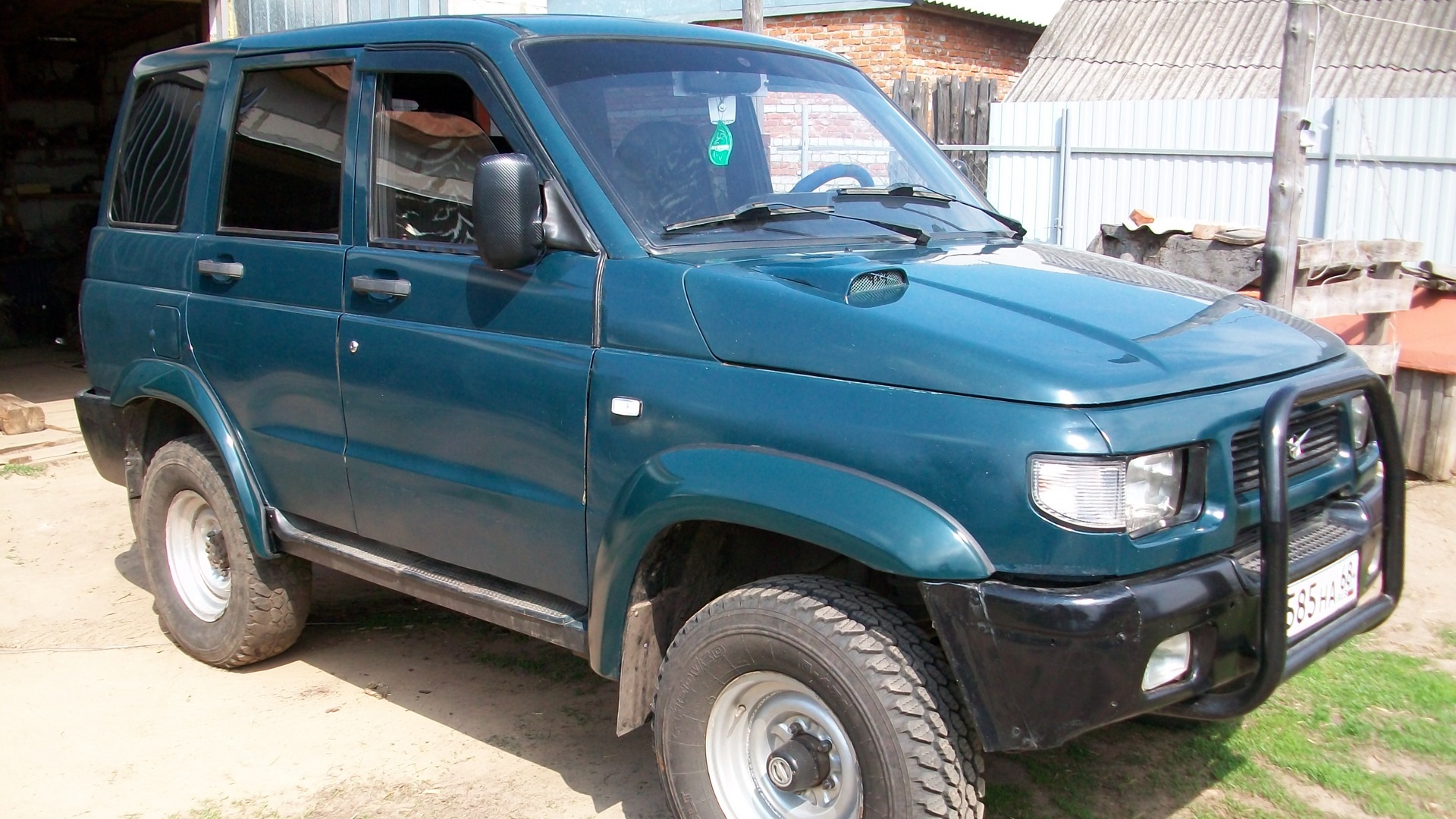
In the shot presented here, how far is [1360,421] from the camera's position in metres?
3.24

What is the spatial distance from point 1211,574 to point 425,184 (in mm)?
2464

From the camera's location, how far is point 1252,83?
16.8m

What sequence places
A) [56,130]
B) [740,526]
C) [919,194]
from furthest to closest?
[56,130]
[919,194]
[740,526]

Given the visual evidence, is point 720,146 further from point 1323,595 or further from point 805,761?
point 1323,595

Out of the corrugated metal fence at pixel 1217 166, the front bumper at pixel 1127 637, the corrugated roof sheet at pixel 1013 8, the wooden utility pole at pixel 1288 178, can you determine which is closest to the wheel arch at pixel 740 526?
the front bumper at pixel 1127 637

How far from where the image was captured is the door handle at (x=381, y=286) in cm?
363

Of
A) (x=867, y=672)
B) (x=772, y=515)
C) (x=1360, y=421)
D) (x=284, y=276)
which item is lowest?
(x=867, y=672)

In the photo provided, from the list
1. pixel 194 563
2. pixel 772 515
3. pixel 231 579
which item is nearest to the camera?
pixel 772 515

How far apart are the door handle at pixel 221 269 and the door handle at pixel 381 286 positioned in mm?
676

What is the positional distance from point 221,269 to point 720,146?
1.88 metres

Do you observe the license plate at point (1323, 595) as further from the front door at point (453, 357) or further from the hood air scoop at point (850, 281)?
the front door at point (453, 357)

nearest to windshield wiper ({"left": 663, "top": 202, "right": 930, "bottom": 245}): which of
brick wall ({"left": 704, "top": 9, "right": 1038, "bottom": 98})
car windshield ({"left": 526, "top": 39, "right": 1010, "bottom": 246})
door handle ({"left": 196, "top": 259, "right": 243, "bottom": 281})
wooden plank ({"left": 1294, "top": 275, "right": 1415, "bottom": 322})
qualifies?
car windshield ({"left": 526, "top": 39, "right": 1010, "bottom": 246})

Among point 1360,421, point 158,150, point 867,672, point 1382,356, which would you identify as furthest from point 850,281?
point 1382,356

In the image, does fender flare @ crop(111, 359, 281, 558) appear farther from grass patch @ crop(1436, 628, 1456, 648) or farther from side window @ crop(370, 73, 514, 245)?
grass patch @ crop(1436, 628, 1456, 648)
